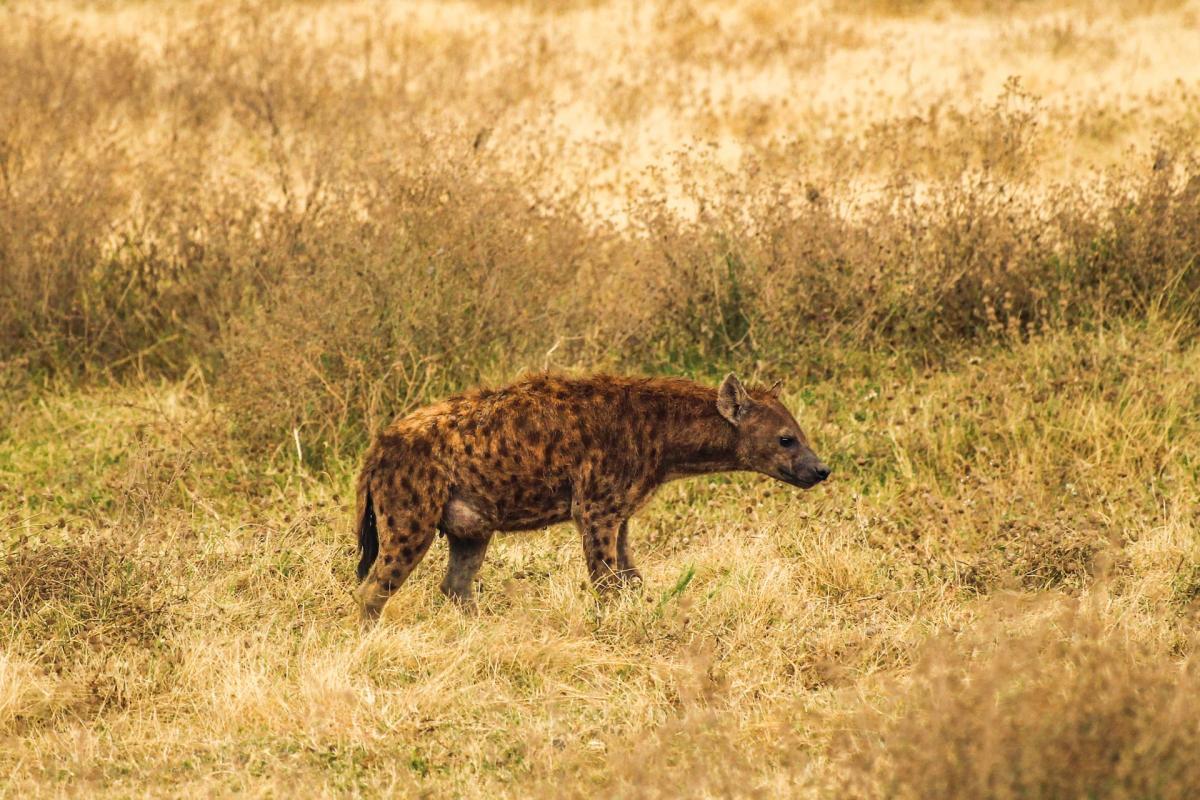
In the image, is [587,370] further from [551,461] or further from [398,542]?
[398,542]

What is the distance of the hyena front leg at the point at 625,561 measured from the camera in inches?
251

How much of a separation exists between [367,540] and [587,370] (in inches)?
118

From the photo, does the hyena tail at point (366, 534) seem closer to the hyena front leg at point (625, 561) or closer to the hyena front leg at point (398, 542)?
the hyena front leg at point (398, 542)

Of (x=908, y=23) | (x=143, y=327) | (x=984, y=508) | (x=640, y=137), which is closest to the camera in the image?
(x=984, y=508)

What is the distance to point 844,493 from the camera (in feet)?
25.8

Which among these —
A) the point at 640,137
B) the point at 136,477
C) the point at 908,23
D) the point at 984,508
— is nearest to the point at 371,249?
the point at 136,477

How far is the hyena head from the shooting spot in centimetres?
655

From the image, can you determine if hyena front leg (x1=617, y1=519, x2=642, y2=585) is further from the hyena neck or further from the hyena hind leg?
the hyena hind leg

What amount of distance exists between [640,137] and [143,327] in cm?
529

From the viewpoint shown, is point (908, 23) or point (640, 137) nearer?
point (640, 137)

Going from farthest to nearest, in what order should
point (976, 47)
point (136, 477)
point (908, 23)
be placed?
point (908, 23)
point (976, 47)
point (136, 477)

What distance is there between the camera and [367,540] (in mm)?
6219

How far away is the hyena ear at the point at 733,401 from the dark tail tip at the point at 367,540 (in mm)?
1456

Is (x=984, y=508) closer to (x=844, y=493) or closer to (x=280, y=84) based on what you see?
(x=844, y=493)
